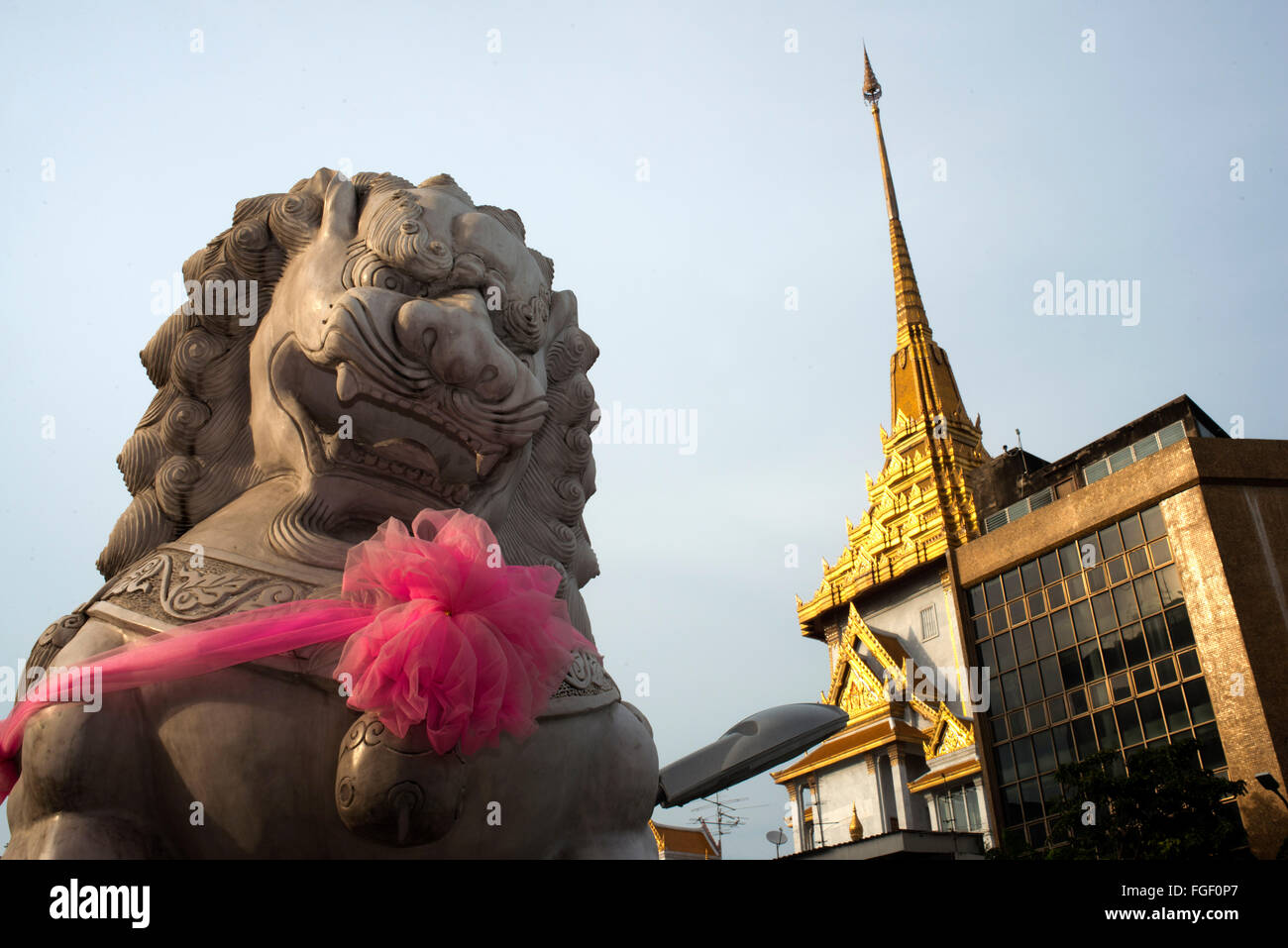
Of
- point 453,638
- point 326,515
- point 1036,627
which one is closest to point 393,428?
point 326,515

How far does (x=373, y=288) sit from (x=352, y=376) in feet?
0.61

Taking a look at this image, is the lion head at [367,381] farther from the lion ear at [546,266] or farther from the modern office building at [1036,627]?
the modern office building at [1036,627]

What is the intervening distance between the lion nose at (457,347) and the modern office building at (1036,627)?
15493 mm

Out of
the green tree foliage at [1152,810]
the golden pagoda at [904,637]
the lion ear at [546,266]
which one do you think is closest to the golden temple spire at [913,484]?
the golden pagoda at [904,637]

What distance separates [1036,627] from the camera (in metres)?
22.3

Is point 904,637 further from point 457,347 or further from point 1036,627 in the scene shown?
point 457,347

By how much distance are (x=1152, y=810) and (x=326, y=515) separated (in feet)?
48.5

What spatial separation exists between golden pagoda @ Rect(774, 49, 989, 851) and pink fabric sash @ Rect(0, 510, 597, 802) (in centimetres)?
Result: 2298

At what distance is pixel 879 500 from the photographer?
30.2 m

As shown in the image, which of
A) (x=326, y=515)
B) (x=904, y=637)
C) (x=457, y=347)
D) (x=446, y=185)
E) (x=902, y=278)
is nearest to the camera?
(x=457, y=347)
